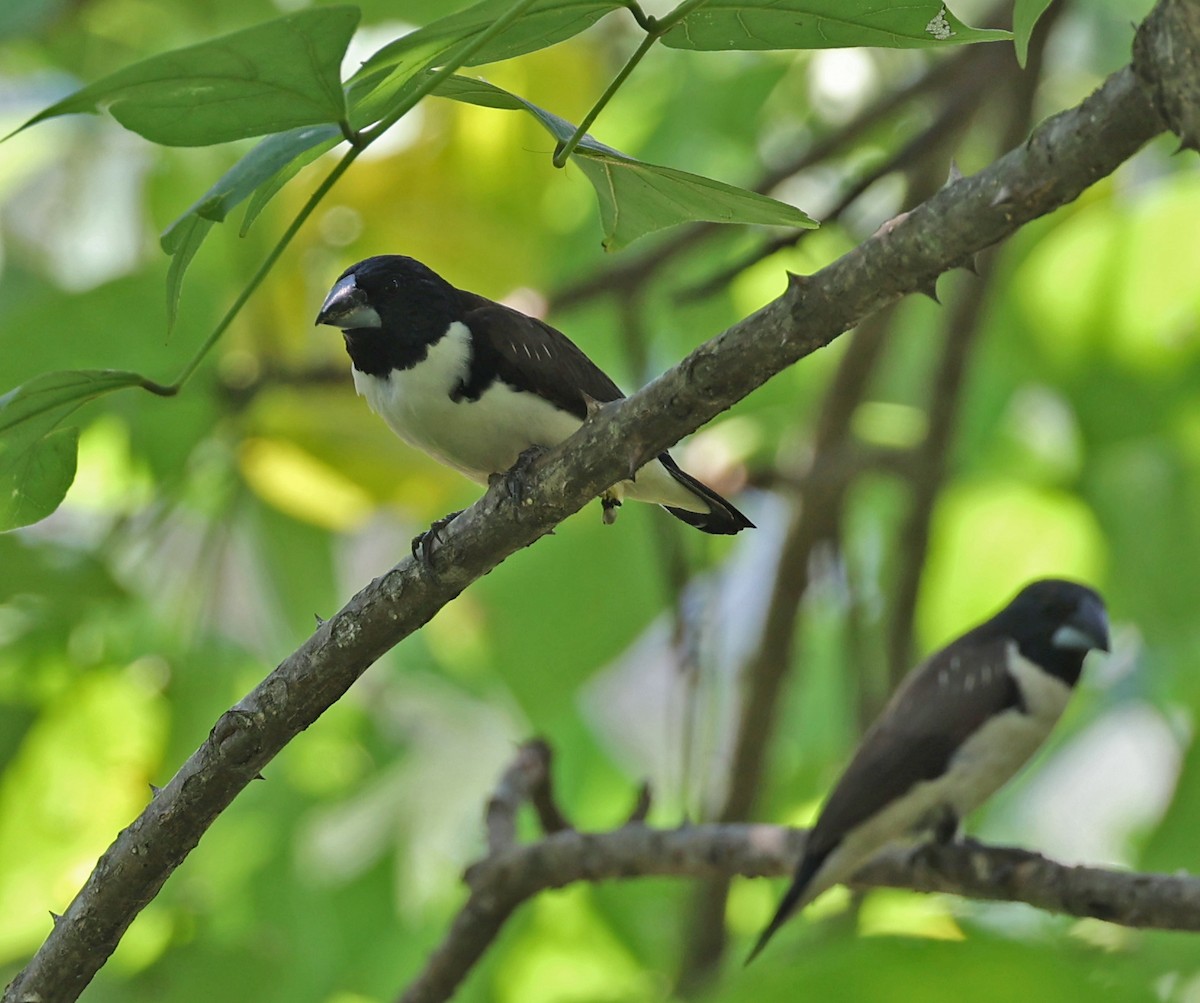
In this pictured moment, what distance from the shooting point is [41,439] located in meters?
1.07

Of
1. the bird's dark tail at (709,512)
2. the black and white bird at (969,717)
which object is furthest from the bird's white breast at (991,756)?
the bird's dark tail at (709,512)

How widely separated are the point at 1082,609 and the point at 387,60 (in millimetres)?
2242

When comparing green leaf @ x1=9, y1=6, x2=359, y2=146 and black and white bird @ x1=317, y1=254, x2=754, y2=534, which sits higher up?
black and white bird @ x1=317, y1=254, x2=754, y2=534

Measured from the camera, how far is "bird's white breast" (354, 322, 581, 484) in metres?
1.98

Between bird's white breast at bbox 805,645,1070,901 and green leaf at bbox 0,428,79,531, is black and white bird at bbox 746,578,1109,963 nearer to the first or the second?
bird's white breast at bbox 805,645,1070,901

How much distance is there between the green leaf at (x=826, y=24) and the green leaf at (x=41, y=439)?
17.6 inches

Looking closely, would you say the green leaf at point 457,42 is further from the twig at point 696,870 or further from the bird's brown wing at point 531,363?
the twig at point 696,870

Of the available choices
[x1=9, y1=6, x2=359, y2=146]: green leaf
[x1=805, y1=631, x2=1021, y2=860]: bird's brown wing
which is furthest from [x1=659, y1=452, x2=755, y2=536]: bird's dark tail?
[x1=9, y1=6, x2=359, y2=146]: green leaf

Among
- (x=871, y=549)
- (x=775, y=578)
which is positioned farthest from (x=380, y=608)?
(x=871, y=549)

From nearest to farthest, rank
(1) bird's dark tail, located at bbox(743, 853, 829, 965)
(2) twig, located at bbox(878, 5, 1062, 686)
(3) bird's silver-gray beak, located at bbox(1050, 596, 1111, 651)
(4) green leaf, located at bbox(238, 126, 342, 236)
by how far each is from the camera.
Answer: (4) green leaf, located at bbox(238, 126, 342, 236)
(1) bird's dark tail, located at bbox(743, 853, 829, 965)
(3) bird's silver-gray beak, located at bbox(1050, 596, 1111, 651)
(2) twig, located at bbox(878, 5, 1062, 686)

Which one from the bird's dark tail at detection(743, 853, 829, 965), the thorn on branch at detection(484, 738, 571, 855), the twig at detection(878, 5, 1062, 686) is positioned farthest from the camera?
the twig at detection(878, 5, 1062, 686)

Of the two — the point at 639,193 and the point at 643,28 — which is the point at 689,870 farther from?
the point at 643,28

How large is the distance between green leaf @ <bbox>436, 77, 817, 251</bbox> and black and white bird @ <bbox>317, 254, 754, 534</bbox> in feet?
2.68

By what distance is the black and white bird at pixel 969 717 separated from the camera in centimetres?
278
